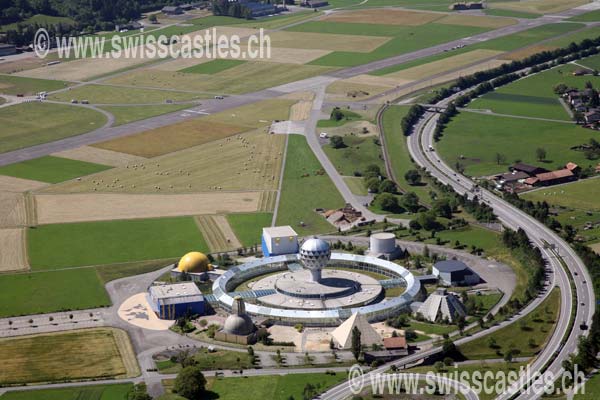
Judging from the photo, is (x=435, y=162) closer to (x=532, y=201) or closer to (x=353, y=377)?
(x=532, y=201)

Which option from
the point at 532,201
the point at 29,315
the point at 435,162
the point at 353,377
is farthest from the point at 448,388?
the point at 435,162

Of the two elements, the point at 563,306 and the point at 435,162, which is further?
the point at 435,162

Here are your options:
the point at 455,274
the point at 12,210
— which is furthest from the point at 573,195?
the point at 12,210

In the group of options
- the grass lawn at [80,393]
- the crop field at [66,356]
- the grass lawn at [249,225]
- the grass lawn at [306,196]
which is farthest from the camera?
the grass lawn at [306,196]

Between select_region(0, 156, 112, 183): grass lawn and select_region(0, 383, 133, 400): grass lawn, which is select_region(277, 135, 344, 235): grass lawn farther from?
select_region(0, 383, 133, 400): grass lawn

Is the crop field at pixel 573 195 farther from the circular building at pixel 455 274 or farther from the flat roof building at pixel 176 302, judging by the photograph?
the flat roof building at pixel 176 302

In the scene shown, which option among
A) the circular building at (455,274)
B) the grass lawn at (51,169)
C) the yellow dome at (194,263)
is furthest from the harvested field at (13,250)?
the circular building at (455,274)

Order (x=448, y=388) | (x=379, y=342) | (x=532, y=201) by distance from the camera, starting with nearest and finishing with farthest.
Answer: (x=448, y=388) → (x=379, y=342) → (x=532, y=201)
